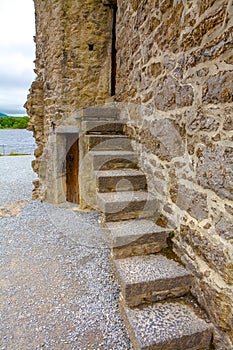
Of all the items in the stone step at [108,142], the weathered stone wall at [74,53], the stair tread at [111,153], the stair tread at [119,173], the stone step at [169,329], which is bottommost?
the stone step at [169,329]

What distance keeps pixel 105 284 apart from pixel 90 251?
0.72 m

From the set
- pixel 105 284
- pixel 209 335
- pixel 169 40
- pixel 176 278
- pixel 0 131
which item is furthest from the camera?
pixel 0 131

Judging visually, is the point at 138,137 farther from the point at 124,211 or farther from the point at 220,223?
the point at 220,223

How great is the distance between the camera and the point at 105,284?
228 cm

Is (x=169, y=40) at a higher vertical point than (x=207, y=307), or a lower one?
higher

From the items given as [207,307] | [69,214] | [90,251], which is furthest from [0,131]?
[207,307]

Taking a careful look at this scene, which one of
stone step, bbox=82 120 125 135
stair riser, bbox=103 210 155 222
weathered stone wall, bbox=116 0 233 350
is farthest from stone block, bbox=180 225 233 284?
stone step, bbox=82 120 125 135

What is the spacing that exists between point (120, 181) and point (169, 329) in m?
1.31

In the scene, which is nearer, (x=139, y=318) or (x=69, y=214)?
(x=139, y=318)

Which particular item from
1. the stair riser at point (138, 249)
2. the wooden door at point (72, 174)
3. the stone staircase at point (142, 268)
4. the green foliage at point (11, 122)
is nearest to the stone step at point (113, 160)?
the stone staircase at point (142, 268)

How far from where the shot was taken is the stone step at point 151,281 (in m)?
1.52

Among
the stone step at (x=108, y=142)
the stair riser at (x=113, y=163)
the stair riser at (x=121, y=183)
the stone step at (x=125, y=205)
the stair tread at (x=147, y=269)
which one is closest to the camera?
the stair tread at (x=147, y=269)

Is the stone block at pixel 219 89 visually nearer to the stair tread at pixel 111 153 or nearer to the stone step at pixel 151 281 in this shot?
the stone step at pixel 151 281

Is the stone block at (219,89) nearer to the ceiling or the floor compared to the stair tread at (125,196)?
nearer to the ceiling
